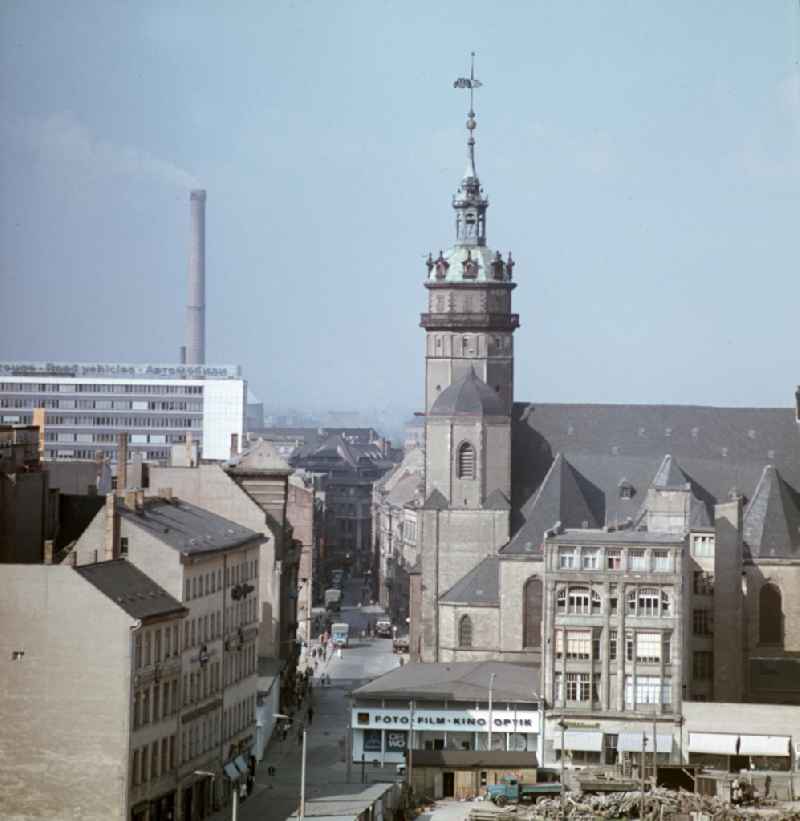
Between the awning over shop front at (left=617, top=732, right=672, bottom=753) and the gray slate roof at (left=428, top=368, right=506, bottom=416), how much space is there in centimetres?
3718

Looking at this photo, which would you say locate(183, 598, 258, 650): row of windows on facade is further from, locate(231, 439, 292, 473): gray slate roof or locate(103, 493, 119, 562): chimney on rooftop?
locate(231, 439, 292, 473): gray slate roof

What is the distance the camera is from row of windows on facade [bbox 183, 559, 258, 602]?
99.9m

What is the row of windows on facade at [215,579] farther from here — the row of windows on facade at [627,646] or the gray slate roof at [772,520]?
the gray slate roof at [772,520]

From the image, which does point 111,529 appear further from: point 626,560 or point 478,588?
point 478,588

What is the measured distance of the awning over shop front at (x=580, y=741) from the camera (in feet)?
385

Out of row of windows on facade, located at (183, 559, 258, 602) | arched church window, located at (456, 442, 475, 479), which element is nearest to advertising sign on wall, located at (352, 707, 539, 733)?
row of windows on facade, located at (183, 559, 258, 602)

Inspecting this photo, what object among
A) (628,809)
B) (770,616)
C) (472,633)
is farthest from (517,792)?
(770,616)

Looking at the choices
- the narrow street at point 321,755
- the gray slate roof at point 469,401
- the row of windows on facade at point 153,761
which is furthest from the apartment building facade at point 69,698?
the gray slate roof at point 469,401

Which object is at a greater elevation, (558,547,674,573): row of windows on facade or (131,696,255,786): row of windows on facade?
(558,547,674,573): row of windows on facade

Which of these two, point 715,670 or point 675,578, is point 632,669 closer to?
point 675,578

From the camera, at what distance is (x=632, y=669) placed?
390 feet

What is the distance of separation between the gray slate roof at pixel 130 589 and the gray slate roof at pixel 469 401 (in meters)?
55.0

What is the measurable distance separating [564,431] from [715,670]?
80.9 feet

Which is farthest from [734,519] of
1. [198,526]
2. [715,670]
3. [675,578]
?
[198,526]
